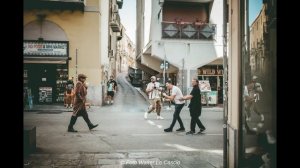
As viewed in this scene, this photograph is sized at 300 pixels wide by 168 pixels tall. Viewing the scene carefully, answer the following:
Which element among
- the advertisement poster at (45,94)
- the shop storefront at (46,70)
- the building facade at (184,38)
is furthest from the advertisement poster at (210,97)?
the advertisement poster at (45,94)

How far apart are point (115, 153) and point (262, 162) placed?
4.02 meters

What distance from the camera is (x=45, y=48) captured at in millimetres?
23672

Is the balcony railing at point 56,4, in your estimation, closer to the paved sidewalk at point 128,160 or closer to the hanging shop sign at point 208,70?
the hanging shop sign at point 208,70

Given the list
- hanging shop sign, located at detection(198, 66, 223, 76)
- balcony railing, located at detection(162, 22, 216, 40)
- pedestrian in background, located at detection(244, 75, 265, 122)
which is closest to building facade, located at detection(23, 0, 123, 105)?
balcony railing, located at detection(162, 22, 216, 40)

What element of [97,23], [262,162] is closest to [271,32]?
[262,162]

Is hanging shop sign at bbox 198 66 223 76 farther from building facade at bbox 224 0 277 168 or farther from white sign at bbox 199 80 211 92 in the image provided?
building facade at bbox 224 0 277 168

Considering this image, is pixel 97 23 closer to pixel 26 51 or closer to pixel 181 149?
pixel 26 51

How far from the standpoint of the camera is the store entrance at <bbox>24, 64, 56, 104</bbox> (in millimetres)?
23656

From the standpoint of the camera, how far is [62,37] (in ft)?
79.3

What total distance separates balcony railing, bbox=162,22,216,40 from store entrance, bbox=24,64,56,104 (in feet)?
27.8

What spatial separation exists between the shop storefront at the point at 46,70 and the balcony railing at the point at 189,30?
292 inches

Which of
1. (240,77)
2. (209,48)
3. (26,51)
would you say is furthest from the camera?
(209,48)

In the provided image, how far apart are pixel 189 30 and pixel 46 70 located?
10.6 m
